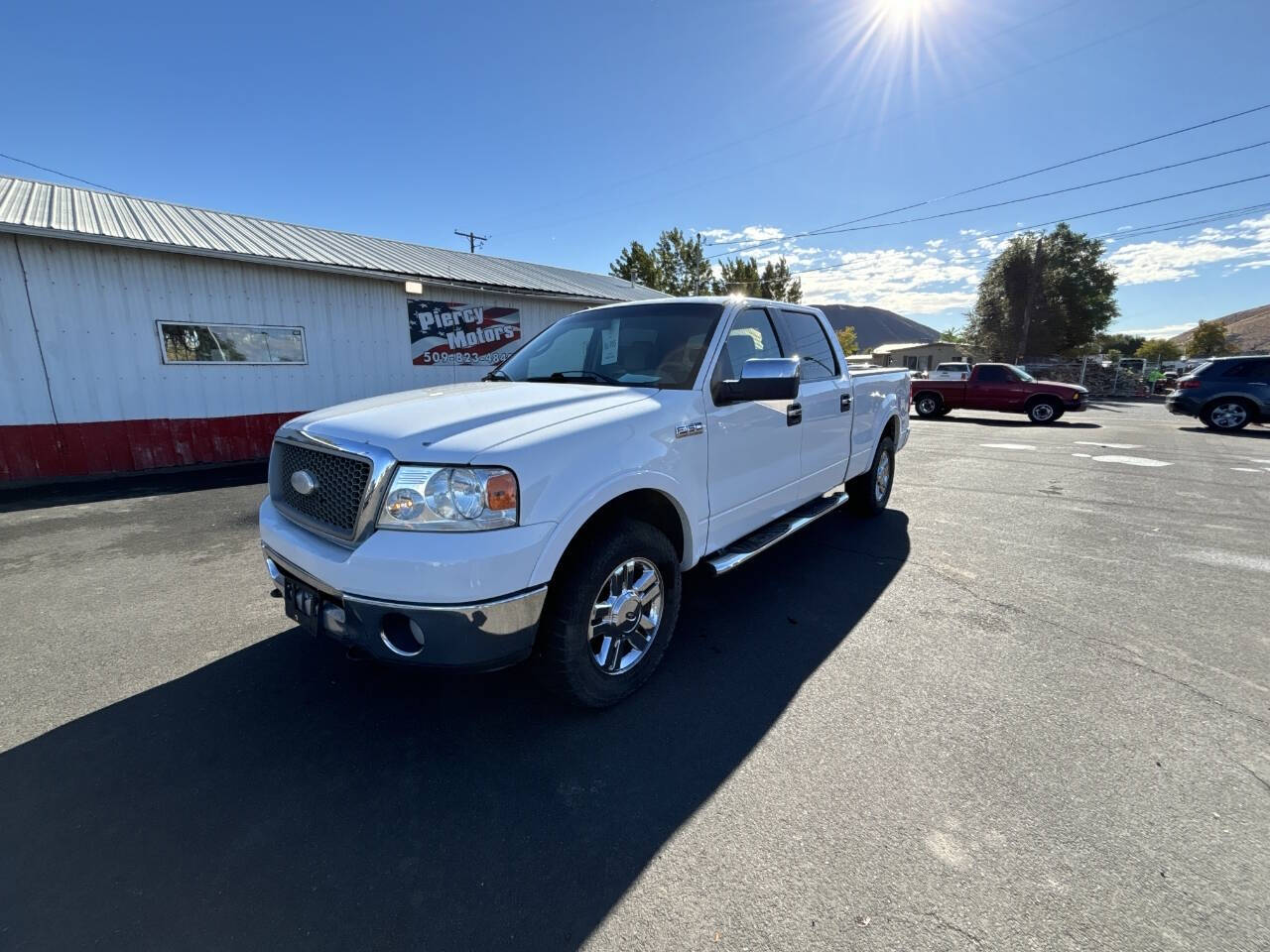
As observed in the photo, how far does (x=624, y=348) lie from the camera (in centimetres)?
337

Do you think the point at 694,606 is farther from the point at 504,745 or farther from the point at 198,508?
the point at 198,508

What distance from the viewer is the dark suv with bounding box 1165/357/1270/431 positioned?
12734mm

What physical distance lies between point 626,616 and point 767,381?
4.47ft

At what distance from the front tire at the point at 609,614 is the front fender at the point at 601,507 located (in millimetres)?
131

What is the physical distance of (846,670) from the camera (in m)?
2.88

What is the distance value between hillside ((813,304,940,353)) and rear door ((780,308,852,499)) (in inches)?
6624

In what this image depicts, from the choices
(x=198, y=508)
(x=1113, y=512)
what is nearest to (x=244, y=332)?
(x=198, y=508)

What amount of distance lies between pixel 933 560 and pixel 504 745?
3.74 m

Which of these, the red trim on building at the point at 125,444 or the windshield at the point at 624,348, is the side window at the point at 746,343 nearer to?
the windshield at the point at 624,348

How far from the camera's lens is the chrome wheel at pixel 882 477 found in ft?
18.3

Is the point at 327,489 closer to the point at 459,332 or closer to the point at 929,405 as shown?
the point at 459,332

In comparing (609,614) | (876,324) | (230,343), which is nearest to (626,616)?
(609,614)

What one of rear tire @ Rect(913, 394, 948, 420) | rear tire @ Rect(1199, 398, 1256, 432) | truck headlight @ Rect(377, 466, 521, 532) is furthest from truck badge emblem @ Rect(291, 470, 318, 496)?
rear tire @ Rect(1199, 398, 1256, 432)

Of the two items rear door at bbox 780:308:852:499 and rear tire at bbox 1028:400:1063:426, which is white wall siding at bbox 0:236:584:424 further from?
rear tire at bbox 1028:400:1063:426
